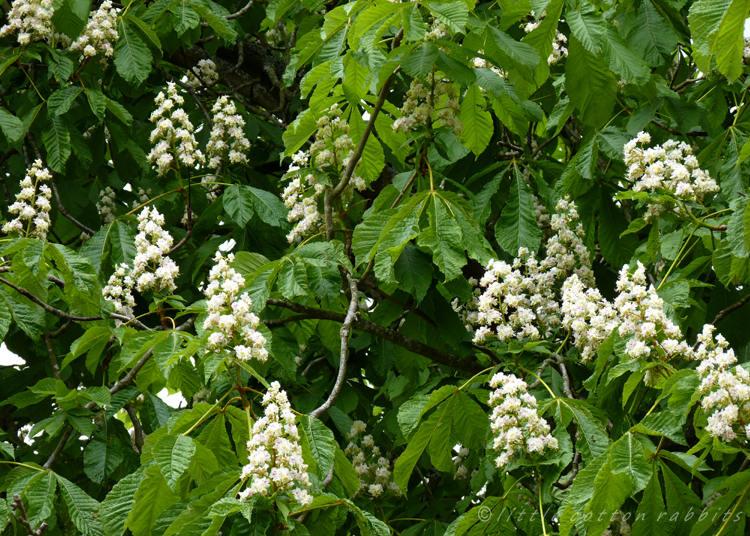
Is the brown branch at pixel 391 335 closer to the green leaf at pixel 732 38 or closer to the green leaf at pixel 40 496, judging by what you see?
the green leaf at pixel 40 496

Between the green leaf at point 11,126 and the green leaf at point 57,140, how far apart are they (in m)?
0.13

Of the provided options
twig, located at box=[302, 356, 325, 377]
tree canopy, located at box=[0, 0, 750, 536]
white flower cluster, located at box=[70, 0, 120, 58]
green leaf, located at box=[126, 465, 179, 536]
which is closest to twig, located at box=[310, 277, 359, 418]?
tree canopy, located at box=[0, 0, 750, 536]

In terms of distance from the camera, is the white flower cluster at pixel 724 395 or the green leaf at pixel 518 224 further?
the green leaf at pixel 518 224

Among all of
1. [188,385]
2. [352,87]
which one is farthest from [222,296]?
[352,87]

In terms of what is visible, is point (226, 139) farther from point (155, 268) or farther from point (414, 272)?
point (414, 272)

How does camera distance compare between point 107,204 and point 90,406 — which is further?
point 107,204

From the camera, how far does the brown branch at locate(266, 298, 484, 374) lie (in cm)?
287

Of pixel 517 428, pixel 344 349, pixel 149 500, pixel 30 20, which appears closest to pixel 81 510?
pixel 149 500

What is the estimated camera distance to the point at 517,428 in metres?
2.29

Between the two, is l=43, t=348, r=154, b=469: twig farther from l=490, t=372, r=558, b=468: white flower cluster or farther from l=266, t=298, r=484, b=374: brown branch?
l=490, t=372, r=558, b=468: white flower cluster

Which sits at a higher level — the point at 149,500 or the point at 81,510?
the point at 149,500

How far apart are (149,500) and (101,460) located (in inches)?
51.4

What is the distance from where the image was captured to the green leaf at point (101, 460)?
335cm

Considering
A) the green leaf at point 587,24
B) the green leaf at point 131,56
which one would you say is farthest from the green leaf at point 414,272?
the green leaf at point 131,56
